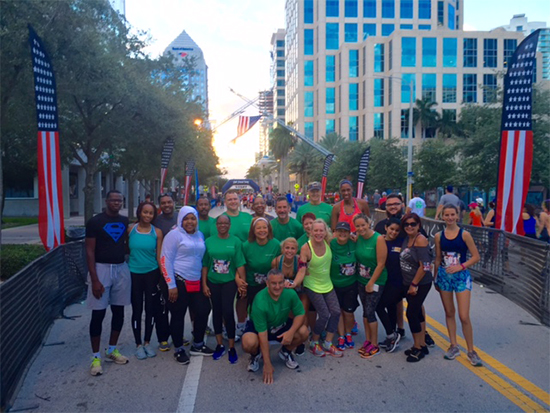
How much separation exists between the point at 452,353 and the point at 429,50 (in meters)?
59.9

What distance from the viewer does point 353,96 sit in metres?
65.6

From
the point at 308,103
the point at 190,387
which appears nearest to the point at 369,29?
the point at 308,103

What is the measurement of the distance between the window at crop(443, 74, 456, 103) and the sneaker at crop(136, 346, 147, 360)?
201 ft

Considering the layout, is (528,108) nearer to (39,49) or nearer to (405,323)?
(405,323)

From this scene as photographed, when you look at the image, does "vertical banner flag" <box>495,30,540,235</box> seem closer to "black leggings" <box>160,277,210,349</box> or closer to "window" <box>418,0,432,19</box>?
"black leggings" <box>160,277,210,349</box>

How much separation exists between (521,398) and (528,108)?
6911 mm

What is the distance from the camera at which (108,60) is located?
1402 centimetres

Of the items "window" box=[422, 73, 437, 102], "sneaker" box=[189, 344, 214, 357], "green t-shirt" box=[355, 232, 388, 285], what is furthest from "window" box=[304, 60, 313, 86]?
"sneaker" box=[189, 344, 214, 357]

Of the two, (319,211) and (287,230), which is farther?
(319,211)

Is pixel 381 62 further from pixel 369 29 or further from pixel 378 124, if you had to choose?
pixel 369 29

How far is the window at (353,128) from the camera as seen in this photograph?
6475cm

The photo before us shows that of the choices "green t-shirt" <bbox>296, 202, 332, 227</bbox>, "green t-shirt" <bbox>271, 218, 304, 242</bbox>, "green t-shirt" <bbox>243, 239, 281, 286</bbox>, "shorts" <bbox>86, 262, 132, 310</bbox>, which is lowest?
"shorts" <bbox>86, 262, 132, 310</bbox>

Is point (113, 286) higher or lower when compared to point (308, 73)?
lower

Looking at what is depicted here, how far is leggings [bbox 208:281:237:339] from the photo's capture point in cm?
557
